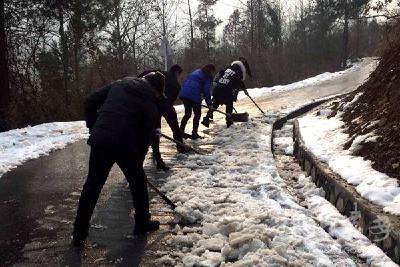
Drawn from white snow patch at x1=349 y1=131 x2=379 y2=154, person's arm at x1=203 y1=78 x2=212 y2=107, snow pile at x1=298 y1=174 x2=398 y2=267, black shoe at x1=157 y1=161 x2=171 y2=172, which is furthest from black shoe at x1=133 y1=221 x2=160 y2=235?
person's arm at x1=203 y1=78 x2=212 y2=107

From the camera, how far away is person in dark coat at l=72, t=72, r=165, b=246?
4738 millimetres

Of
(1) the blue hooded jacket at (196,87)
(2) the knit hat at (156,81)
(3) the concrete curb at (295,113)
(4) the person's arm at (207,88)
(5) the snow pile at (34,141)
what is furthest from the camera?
(3) the concrete curb at (295,113)

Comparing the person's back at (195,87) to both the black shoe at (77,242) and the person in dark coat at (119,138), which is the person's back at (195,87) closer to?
the person in dark coat at (119,138)

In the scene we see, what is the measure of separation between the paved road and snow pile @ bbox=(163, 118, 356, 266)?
349 mm

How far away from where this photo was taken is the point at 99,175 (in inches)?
190

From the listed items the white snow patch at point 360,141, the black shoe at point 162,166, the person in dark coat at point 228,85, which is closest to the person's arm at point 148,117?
the black shoe at point 162,166

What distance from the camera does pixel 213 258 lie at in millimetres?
4418

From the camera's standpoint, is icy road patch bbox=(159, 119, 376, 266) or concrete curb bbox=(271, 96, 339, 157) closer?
icy road patch bbox=(159, 119, 376, 266)

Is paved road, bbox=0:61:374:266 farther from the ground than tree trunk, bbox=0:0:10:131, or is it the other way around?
tree trunk, bbox=0:0:10:131

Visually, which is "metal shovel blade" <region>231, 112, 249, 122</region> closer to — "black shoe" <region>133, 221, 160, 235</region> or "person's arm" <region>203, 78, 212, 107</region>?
"person's arm" <region>203, 78, 212, 107</region>

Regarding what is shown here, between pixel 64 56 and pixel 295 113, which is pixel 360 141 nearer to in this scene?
pixel 295 113

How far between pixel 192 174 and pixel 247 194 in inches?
58.1

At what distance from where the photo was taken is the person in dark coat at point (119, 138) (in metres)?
4.74

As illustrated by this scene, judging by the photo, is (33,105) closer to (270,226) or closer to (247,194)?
(247,194)
